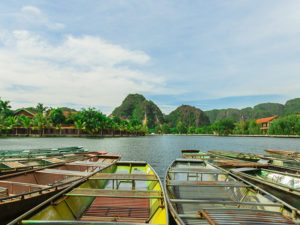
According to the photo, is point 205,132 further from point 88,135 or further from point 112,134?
point 88,135

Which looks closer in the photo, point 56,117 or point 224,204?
point 224,204

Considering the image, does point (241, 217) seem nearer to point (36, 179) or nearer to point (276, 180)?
point (276, 180)

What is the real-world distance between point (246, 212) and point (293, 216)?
1634 mm

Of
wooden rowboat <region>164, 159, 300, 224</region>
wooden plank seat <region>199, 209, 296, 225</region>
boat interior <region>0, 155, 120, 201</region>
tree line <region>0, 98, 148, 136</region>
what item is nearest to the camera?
wooden plank seat <region>199, 209, 296, 225</region>

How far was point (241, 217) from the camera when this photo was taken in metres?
4.56

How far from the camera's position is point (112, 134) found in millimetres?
105125

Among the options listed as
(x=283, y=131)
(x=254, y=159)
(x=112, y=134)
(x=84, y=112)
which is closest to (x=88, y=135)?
(x=84, y=112)

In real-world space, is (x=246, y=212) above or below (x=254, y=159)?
above

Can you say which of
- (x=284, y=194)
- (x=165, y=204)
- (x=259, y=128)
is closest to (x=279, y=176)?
(x=284, y=194)

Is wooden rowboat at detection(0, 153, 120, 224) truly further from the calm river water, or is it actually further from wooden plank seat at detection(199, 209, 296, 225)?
the calm river water

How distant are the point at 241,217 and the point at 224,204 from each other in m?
2.91

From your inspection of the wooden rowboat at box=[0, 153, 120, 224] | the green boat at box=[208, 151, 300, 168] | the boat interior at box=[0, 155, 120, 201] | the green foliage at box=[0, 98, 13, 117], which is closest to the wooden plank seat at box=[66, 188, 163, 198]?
the wooden rowboat at box=[0, 153, 120, 224]

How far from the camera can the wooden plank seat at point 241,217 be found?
4.33m

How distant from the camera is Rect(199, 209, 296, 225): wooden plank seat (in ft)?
14.2
